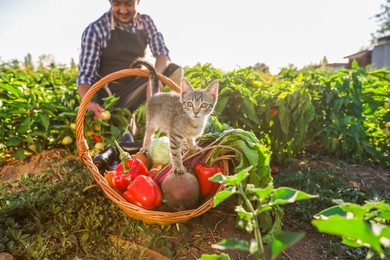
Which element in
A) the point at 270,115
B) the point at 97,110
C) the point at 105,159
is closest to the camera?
the point at 105,159

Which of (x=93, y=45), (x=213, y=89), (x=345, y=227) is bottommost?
(x=345, y=227)

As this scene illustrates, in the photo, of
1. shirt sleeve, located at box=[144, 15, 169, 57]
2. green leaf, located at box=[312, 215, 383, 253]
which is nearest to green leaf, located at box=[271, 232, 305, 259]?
green leaf, located at box=[312, 215, 383, 253]

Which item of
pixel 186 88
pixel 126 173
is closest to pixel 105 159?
pixel 126 173

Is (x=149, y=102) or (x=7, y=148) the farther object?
(x=7, y=148)

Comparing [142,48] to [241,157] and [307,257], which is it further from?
[307,257]

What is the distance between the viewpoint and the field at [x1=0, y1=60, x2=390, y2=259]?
2.39m

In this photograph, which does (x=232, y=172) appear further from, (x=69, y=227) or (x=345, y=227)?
(x=345, y=227)

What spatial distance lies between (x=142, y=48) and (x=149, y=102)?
249cm

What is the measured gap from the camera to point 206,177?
2.41 metres

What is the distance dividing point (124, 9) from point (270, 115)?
2.62m

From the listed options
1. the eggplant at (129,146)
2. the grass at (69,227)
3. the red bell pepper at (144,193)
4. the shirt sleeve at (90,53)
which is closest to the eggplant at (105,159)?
the eggplant at (129,146)

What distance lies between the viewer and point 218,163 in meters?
2.65

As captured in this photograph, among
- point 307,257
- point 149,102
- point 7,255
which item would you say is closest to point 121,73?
point 149,102

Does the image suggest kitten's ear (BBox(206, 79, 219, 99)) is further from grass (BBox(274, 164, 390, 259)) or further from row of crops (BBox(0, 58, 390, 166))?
grass (BBox(274, 164, 390, 259))
